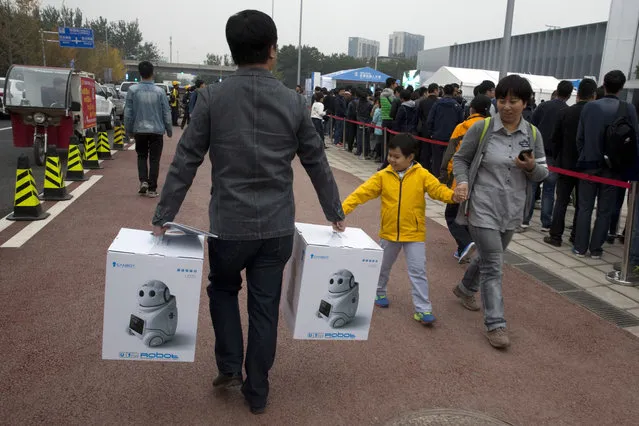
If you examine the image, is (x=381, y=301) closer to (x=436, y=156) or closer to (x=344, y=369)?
(x=344, y=369)

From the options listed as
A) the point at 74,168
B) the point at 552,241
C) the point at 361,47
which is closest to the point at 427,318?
the point at 552,241

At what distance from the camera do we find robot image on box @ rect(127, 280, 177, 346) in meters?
2.76

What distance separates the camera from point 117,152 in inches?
559

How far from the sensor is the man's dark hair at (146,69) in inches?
312

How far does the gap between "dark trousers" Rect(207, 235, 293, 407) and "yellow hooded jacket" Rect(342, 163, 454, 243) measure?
1.48 metres

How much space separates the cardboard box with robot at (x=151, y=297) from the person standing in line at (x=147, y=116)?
5.44m

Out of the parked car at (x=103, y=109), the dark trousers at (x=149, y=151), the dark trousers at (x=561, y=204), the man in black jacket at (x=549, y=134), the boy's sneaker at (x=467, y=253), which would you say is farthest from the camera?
the parked car at (x=103, y=109)

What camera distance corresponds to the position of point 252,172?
8.90 ft

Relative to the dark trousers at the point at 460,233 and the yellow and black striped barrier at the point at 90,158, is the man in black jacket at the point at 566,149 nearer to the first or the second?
the dark trousers at the point at 460,233

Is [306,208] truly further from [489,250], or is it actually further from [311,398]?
[311,398]

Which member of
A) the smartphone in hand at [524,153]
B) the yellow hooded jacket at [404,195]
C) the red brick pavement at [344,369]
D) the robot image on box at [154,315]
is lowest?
the red brick pavement at [344,369]

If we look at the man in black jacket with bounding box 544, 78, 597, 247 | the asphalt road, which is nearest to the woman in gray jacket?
the man in black jacket with bounding box 544, 78, 597, 247

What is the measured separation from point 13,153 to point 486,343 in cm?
1249

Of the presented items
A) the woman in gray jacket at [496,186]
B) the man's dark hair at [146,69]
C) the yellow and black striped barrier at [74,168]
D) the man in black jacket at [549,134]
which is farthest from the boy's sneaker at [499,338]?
the yellow and black striped barrier at [74,168]
